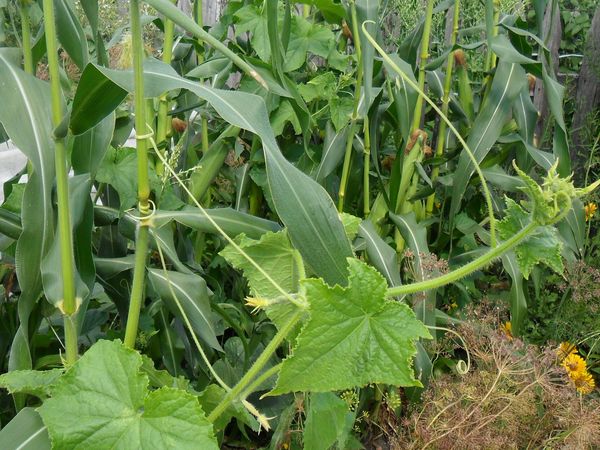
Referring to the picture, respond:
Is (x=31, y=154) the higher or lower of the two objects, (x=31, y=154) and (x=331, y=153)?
the higher

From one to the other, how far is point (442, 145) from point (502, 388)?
907 mm

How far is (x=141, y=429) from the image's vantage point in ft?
2.66

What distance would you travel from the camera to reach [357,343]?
2.64ft

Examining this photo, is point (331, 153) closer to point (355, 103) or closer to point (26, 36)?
point (355, 103)

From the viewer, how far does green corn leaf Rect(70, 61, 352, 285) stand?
2.92 feet

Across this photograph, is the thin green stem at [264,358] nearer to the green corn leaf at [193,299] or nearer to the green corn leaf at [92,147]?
the green corn leaf at [193,299]

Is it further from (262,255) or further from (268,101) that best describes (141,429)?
(268,101)

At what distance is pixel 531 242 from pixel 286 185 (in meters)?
0.37

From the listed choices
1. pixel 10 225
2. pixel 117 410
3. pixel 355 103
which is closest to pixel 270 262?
pixel 117 410

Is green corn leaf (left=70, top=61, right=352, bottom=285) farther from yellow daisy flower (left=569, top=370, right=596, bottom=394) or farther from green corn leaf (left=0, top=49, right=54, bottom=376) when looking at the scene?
yellow daisy flower (left=569, top=370, right=596, bottom=394)

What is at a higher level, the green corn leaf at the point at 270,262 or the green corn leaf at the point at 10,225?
the green corn leaf at the point at 270,262

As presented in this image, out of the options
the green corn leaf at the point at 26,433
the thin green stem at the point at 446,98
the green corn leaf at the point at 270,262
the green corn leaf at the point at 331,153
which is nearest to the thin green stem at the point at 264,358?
the green corn leaf at the point at 270,262

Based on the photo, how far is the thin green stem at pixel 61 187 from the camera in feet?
3.01

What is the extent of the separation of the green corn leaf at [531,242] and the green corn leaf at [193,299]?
63cm
